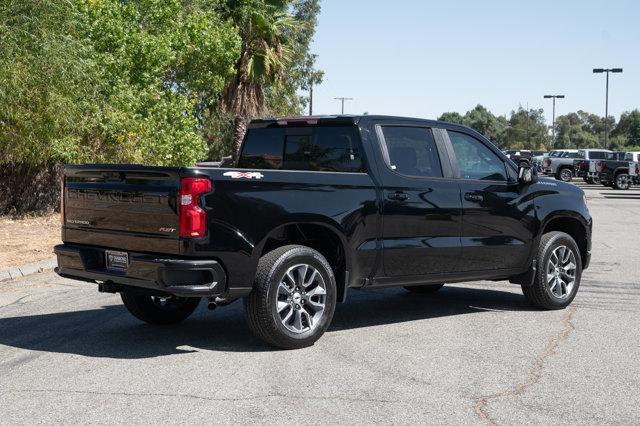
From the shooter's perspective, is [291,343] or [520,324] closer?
[291,343]

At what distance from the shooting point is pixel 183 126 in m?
24.5

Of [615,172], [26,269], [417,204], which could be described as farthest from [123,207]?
[615,172]

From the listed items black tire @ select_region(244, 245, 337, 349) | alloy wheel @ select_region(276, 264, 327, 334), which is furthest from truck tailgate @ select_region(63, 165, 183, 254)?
alloy wheel @ select_region(276, 264, 327, 334)

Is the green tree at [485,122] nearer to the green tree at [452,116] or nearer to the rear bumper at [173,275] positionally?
the green tree at [452,116]

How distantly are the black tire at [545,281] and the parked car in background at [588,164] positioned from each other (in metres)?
37.8

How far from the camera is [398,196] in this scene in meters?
7.82

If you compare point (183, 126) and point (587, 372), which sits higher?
point (183, 126)

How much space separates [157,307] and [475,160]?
328 cm

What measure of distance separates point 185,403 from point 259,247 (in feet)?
5.51

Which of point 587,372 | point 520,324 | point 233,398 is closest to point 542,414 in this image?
point 587,372

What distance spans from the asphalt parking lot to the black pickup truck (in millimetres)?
429

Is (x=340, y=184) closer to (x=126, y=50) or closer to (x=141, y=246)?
(x=141, y=246)

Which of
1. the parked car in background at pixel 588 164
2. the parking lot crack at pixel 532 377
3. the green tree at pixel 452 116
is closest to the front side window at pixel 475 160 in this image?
the parking lot crack at pixel 532 377

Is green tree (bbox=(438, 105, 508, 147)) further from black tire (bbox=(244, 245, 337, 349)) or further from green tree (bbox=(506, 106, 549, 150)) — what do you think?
black tire (bbox=(244, 245, 337, 349))
